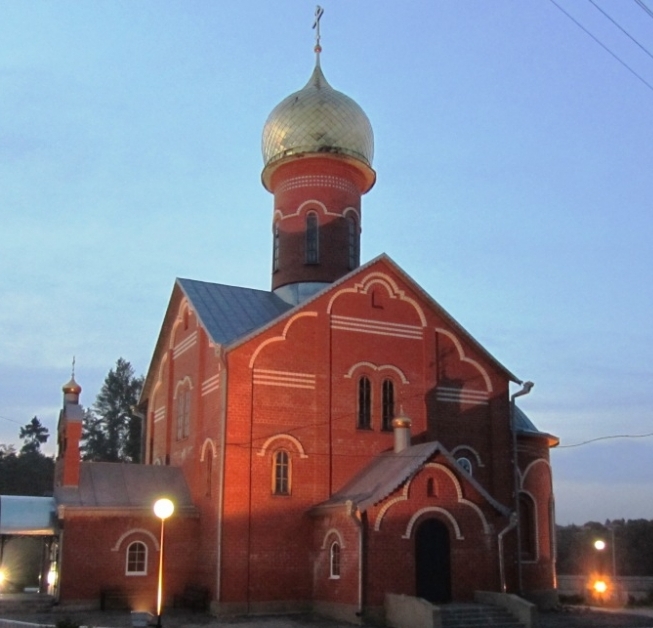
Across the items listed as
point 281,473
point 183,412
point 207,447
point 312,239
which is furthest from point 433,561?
point 312,239

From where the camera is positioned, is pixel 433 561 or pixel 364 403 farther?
pixel 364 403

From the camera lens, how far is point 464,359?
24.3m

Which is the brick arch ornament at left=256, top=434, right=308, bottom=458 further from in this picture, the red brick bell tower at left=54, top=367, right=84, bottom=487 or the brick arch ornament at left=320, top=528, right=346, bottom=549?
the red brick bell tower at left=54, top=367, right=84, bottom=487

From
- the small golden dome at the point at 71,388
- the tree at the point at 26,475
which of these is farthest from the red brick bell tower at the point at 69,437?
the tree at the point at 26,475

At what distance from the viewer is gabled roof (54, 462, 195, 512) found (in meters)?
21.8

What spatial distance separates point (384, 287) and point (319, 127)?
20.4 feet

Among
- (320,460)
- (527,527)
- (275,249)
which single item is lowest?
(527,527)

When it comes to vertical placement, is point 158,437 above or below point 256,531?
above

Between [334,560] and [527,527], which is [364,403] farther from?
[527,527]

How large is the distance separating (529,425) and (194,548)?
34.6 ft

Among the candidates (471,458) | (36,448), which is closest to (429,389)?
(471,458)

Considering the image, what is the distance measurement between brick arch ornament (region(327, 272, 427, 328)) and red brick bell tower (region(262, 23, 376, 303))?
3085 millimetres

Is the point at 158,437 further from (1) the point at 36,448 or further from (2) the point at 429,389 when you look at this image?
(1) the point at 36,448

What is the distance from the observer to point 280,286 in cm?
2708
